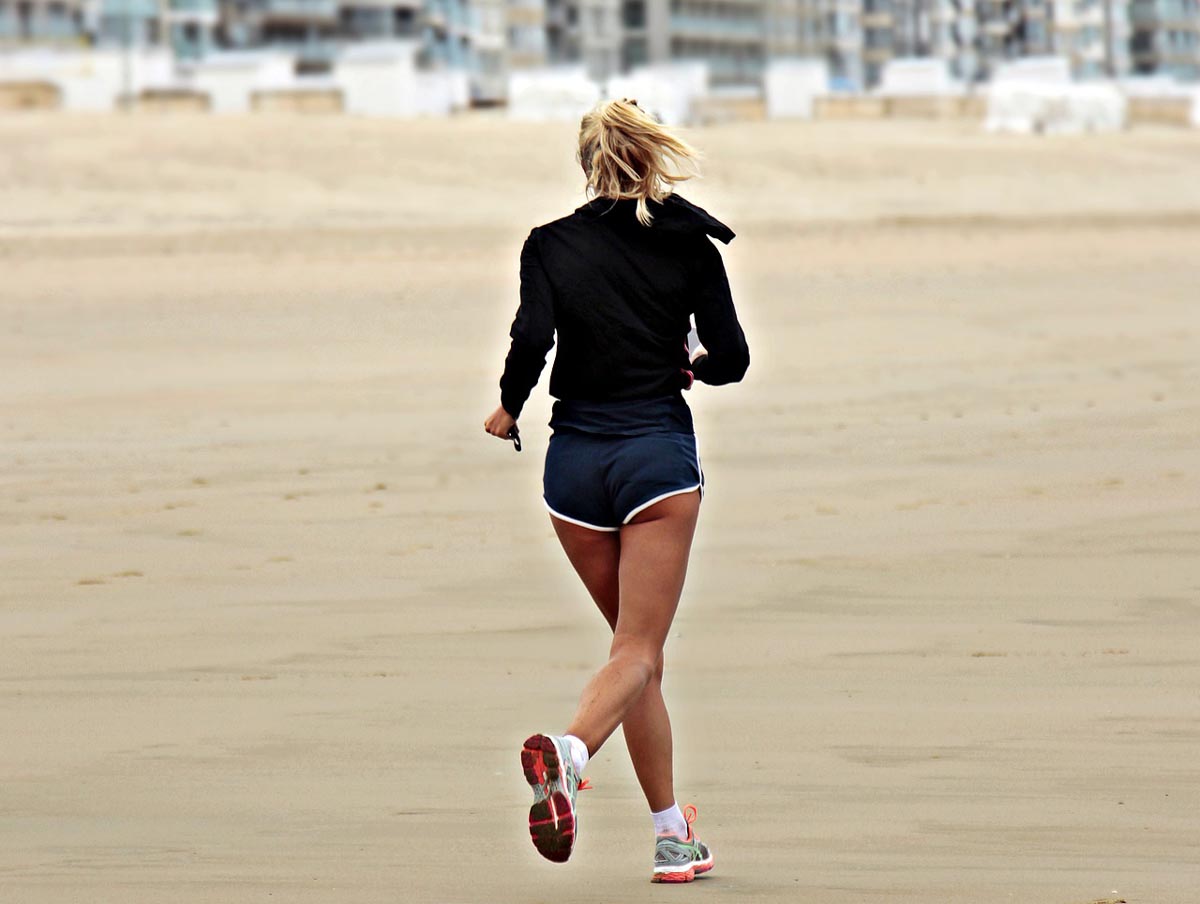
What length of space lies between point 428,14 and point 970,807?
102 m

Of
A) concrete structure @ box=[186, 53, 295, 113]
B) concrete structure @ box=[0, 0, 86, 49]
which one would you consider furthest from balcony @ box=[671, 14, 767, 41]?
concrete structure @ box=[186, 53, 295, 113]

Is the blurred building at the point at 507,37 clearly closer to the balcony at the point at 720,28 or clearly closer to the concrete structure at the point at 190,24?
the balcony at the point at 720,28

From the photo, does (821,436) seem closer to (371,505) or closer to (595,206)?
(371,505)

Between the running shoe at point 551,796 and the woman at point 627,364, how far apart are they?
13cm

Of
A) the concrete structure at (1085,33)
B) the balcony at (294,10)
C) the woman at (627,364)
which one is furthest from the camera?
the concrete structure at (1085,33)

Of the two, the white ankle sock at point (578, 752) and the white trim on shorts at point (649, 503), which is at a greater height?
the white trim on shorts at point (649, 503)

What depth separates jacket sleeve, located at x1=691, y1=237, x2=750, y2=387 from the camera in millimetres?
4281

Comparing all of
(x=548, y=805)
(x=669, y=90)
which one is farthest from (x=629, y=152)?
(x=669, y=90)

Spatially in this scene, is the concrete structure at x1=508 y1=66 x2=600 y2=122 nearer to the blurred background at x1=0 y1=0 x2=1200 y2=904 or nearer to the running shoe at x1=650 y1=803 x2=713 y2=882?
the blurred background at x1=0 y1=0 x2=1200 y2=904

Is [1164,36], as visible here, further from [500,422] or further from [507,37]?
[500,422]

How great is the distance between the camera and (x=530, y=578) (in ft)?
25.7

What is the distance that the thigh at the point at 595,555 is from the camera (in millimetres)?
4312

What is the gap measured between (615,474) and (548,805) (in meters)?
0.66

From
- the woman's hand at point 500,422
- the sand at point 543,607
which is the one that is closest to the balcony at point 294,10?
the sand at point 543,607
